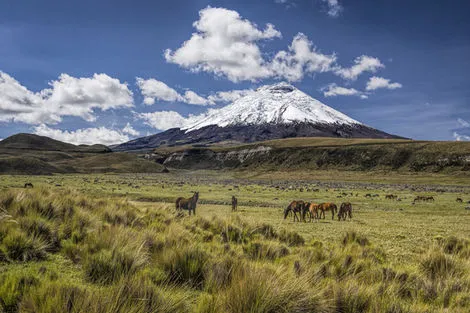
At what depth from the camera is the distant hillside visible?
10606 cm

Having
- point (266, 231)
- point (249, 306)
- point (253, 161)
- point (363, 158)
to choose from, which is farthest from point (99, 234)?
point (253, 161)

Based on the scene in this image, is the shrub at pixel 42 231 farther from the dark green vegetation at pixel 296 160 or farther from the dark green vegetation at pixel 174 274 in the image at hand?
the dark green vegetation at pixel 296 160

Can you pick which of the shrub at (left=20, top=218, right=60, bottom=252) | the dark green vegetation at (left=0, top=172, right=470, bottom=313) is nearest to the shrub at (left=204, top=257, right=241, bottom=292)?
the dark green vegetation at (left=0, top=172, right=470, bottom=313)

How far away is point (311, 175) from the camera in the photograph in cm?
10825

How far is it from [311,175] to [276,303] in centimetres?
10718

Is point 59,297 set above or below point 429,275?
above

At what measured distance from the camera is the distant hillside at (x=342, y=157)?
4176 inches

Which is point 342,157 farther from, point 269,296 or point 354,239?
point 269,296

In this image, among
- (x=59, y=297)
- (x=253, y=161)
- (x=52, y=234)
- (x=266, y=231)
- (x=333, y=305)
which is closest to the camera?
(x=59, y=297)

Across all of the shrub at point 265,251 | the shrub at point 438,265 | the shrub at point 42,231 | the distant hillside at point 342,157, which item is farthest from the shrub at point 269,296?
the distant hillside at point 342,157

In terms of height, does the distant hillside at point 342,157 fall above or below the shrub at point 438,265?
above

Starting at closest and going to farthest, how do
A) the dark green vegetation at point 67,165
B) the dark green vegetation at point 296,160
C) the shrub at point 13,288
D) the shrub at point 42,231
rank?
the shrub at point 13,288
the shrub at point 42,231
the dark green vegetation at point 67,165
the dark green vegetation at point 296,160

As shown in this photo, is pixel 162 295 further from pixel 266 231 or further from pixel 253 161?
pixel 253 161

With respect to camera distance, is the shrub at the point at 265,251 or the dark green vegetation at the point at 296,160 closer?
the shrub at the point at 265,251
